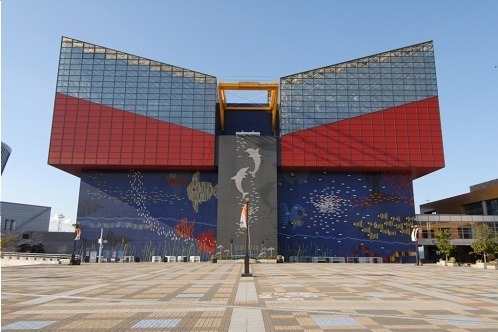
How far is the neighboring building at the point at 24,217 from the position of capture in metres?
145

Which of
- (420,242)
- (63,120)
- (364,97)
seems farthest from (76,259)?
(420,242)

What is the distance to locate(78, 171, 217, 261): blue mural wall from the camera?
241 ft

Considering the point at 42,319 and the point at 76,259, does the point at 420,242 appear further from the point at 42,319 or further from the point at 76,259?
the point at 42,319

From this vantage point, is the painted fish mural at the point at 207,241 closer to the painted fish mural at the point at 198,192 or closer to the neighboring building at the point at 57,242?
the painted fish mural at the point at 198,192

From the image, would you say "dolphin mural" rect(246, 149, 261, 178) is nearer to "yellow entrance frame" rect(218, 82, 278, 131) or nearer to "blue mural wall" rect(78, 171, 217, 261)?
"blue mural wall" rect(78, 171, 217, 261)

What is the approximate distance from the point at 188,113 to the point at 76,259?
110 feet

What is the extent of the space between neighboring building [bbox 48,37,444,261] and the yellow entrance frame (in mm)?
387

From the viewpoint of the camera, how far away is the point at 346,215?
246 feet

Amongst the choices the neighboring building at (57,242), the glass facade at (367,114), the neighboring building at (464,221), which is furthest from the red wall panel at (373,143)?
the neighboring building at (57,242)

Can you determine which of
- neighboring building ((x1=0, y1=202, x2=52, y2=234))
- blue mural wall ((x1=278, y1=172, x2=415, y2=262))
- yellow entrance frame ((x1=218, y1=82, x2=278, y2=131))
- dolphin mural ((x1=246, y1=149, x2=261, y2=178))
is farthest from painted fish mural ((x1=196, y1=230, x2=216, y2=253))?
neighboring building ((x1=0, y1=202, x2=52, y2=234))

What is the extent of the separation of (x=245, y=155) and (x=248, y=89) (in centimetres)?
1341

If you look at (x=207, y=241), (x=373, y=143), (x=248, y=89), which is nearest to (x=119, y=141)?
(x=207, y=241)

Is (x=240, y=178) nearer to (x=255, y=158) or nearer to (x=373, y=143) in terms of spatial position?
(x=255, y=158)

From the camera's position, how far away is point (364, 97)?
246 ft
